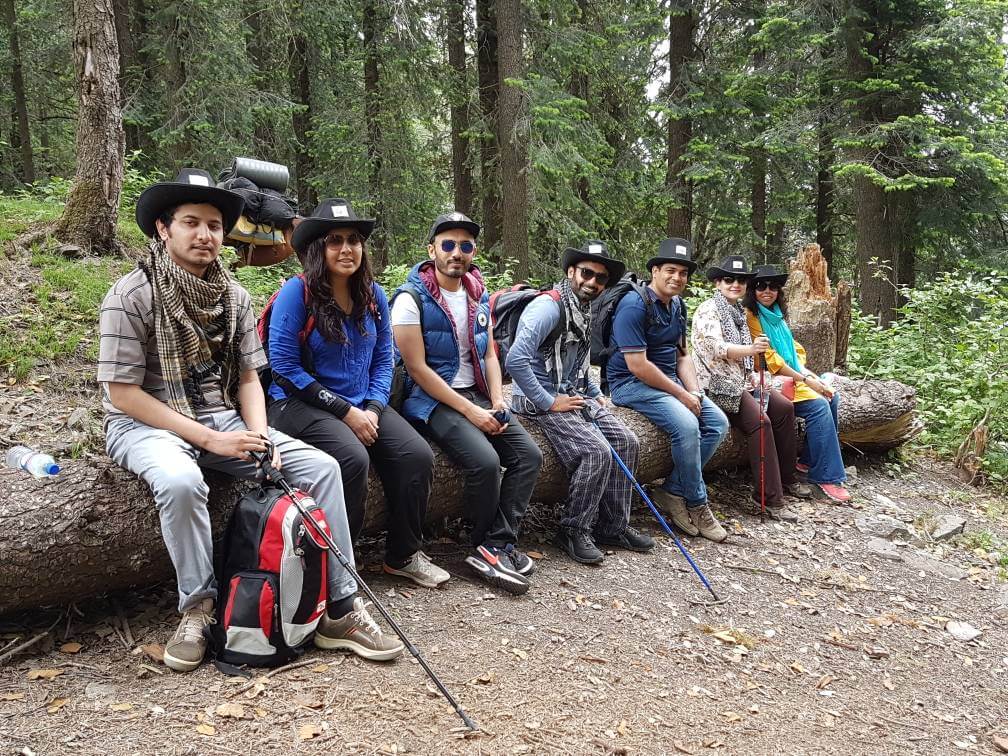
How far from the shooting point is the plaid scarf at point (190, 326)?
3432mm

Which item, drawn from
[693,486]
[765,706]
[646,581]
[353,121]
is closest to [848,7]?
[353,121]

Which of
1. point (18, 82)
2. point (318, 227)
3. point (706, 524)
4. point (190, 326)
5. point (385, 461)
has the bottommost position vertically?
point (706, 524)

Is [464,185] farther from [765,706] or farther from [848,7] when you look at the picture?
[765,706]

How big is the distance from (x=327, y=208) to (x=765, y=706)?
3.61 metres

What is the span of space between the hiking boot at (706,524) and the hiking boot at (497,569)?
1992 mm

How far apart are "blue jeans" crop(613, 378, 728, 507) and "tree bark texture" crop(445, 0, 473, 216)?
875 cm

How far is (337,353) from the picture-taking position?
13.7 ft

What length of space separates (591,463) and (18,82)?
19.0 m

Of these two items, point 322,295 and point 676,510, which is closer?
point 322,295

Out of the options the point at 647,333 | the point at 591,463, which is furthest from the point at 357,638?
the point at 647,333

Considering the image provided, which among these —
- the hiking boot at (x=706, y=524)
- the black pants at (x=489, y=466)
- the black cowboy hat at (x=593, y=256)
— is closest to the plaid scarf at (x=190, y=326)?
the black pants at (x=489, y=466)

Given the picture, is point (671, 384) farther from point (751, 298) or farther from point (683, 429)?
point (751, 298)

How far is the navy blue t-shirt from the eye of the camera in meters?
5.74

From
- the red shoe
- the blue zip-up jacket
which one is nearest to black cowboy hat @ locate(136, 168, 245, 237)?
the blue zip-up jacket
